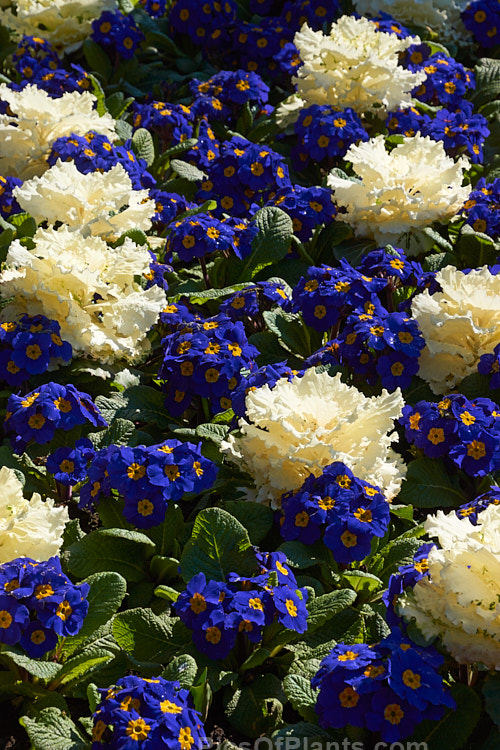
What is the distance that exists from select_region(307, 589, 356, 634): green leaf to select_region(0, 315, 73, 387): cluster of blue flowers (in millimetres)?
1369

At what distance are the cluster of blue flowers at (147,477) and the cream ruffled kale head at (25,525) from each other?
0.18 metres

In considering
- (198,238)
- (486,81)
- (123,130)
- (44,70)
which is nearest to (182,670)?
(198,238)

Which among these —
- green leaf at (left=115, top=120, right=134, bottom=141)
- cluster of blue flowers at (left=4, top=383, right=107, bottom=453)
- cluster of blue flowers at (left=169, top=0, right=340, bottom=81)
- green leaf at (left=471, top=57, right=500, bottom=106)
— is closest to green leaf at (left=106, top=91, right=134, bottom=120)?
green leaf at (left=115, top=120, right=134, bottom=141)

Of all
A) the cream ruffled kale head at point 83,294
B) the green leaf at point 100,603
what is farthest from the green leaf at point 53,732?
the cream ruffled kale head at point 83,294

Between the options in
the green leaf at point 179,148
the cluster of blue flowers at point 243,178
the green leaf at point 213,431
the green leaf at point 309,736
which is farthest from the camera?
the green leaf at point 179,148

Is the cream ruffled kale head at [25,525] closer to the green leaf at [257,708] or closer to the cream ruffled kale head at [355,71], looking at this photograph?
the green leaf at [257,708]

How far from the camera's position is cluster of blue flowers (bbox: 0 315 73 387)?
Result: 338 centimetres

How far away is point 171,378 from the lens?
3.32 metres

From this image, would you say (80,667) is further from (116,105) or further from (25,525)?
(116,105)

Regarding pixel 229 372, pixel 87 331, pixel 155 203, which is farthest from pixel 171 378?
pixel 155 203

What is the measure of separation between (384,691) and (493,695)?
272 millimetres

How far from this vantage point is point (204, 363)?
10.7 ft

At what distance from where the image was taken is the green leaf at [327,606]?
8.34 ft

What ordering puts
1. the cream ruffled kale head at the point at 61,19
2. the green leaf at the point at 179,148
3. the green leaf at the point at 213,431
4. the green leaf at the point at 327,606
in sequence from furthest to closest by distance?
the cream ruffled kale head at the point at 61,19
the green leaf at the point at 179,148
the green leaf at the point at 213,431
the green leaf at the point at 327,606
